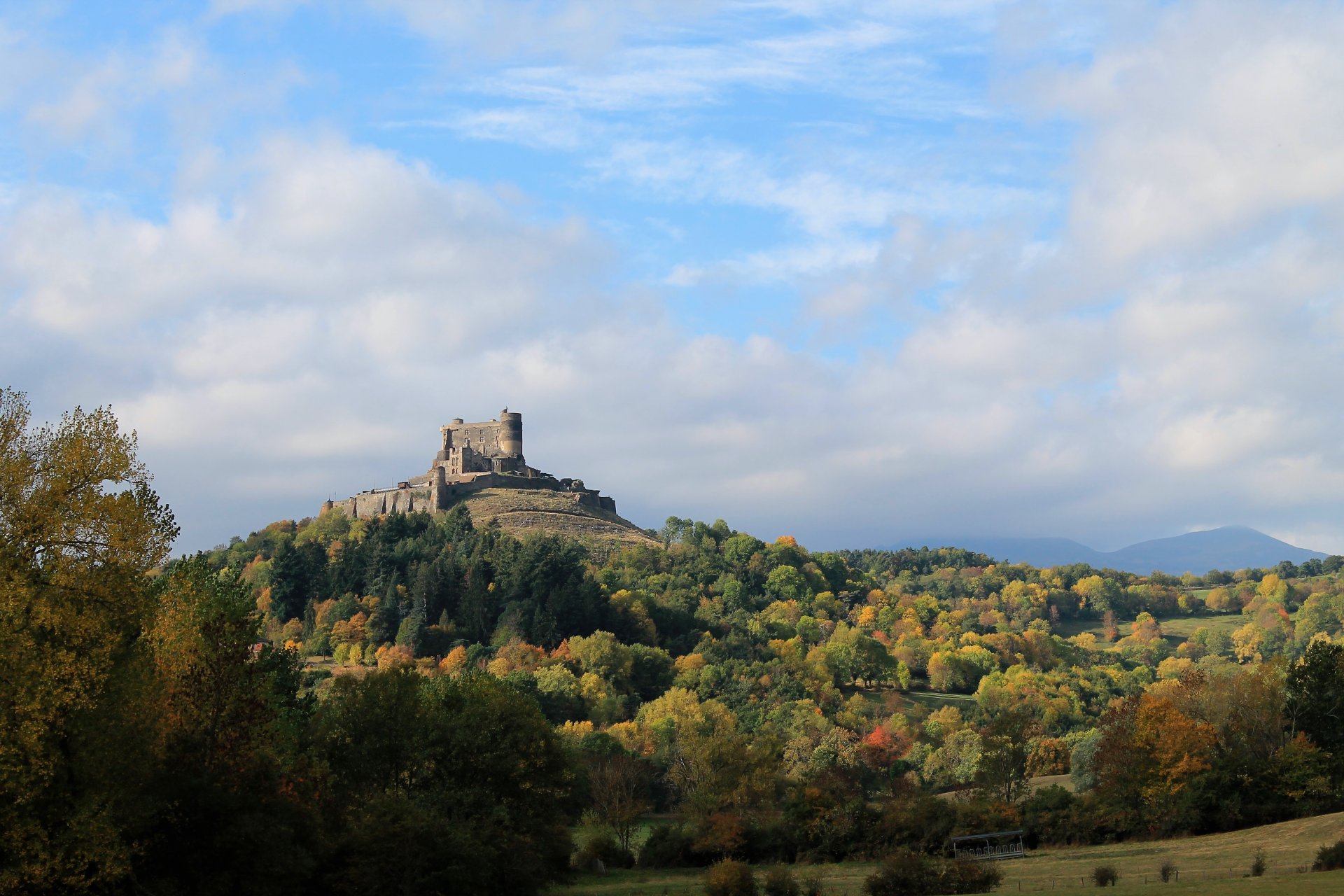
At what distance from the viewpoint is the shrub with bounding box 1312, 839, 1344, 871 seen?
39.2 metres

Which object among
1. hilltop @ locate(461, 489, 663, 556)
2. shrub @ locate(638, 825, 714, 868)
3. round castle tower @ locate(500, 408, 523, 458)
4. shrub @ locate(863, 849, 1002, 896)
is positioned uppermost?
round castle tower @ locate(500, 408, 523, 458)

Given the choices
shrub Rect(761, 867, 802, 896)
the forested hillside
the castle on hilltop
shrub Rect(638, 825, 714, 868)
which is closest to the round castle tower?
the castle on hilltop

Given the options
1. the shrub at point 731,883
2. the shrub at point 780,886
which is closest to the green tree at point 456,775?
the shrub at point 731,883

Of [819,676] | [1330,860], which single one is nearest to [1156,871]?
[1330,860]

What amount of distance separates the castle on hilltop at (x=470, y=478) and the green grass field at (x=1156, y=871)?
111m

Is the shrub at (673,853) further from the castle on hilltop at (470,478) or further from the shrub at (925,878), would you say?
the castle on hilltop at (470,478)

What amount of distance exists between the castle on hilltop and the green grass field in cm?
11076

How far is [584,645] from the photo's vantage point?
11188 centimetres

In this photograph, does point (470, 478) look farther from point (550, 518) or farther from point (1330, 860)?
point (1330, 860)

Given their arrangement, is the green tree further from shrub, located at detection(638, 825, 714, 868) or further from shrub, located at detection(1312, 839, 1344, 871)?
shrub, located at detection(1312, 839, 1344, 871)

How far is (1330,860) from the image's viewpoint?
39438 mm

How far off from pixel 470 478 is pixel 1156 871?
135 meters

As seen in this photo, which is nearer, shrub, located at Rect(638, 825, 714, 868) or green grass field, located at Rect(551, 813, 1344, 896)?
green grass field, located at Rect(551, 813, 1344, 896)

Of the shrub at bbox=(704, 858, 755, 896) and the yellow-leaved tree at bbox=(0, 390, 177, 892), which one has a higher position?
the yellow-leaved tree at bbox=(0, 390, 177, 892)
